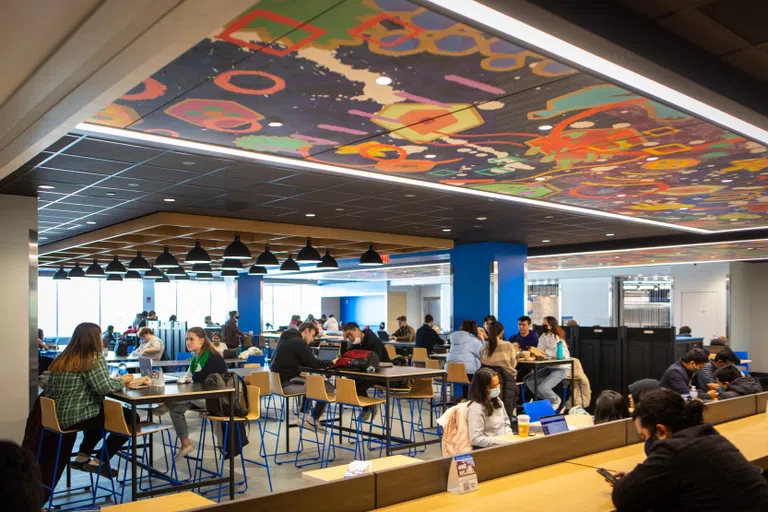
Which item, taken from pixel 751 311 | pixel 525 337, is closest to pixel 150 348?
pixel 525 337

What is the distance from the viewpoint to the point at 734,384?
228 inches

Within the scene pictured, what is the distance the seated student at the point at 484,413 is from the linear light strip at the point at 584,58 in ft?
6.79

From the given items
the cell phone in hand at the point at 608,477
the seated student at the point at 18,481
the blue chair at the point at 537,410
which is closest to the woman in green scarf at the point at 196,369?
the blue chair at the point at 537,410

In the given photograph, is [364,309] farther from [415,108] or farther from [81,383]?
[415,108]

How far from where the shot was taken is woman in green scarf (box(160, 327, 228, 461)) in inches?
233

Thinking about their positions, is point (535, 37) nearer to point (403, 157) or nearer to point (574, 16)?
point (574, 16)

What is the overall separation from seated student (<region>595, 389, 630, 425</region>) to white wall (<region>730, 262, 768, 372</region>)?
1377 centimetres

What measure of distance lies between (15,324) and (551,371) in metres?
6.50

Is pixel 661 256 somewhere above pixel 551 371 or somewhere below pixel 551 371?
above

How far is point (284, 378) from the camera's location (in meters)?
7.44

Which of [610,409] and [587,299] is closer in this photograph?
[610,409]

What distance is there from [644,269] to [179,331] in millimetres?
12235

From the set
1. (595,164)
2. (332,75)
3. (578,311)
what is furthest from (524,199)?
(578,311)

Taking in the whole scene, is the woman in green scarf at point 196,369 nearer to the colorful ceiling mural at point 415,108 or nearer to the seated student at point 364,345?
the seated student at point 364,345
